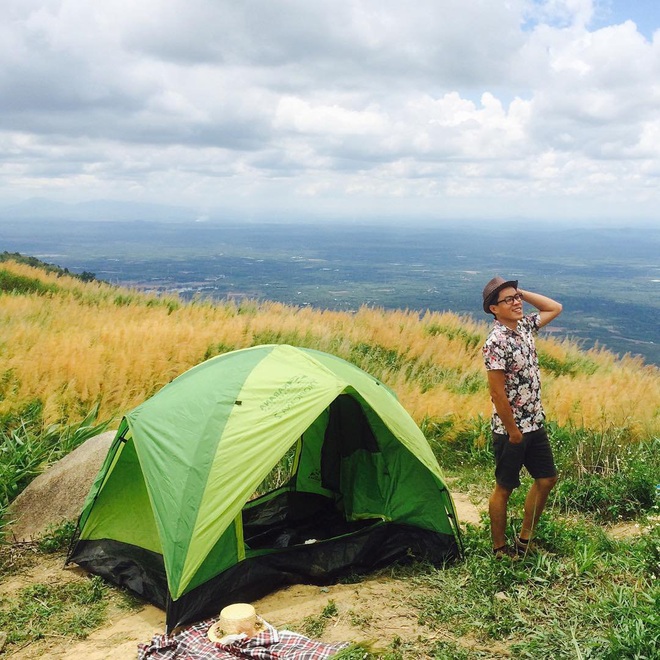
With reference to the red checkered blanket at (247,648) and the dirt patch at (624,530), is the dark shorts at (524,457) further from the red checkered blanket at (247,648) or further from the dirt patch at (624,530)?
the red checkered blanket at (247,648)

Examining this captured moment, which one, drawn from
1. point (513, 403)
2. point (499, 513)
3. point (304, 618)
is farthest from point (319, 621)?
point (513, 403)

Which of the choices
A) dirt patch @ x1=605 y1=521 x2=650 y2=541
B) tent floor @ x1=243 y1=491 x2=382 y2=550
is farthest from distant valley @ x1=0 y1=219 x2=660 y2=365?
dirt patch @ x1=605 y1=521 x2=650 y2=541

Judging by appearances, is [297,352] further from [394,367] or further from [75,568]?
[394,367]

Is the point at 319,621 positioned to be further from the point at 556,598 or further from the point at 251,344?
the point at 251,344

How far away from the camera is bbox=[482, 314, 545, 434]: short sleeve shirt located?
15.5ft

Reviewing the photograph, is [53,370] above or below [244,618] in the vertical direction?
above

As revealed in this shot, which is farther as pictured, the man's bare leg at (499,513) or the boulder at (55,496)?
the boulder at (55,496)

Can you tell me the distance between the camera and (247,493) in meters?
4.87

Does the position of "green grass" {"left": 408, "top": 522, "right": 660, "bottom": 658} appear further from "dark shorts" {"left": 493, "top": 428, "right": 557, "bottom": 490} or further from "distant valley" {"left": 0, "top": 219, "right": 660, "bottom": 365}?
"distant valley" {"left": 0, "top": 219, "right": 660, "bottom": 365}

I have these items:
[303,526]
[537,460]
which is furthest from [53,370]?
[537,460]

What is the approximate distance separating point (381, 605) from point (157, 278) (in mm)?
113857

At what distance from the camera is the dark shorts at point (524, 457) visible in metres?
4.82

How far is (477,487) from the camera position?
24.4ft

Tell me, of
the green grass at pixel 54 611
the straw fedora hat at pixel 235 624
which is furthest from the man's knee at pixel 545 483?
the green grass at pixel 54 611
